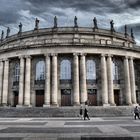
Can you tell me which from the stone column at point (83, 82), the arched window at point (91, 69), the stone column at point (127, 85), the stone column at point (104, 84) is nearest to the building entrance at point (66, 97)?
the stone column at point (83, 82)

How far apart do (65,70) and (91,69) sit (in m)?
4.75

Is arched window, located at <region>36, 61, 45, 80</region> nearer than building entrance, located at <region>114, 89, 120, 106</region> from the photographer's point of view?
Yes

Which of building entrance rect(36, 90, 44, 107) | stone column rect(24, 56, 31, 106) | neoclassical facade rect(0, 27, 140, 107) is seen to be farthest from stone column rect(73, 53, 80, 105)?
stone column rect(24, 56, 31, 106)

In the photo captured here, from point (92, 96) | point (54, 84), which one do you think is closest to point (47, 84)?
point (54, 84)

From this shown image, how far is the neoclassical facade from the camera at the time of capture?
39.7 m

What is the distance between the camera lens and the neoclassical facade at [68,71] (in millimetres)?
39688

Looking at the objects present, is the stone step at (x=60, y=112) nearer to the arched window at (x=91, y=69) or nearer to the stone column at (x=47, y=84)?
the stone column at (x=47, y=84)

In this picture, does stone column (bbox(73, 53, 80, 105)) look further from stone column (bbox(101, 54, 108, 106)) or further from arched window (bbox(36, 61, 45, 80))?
arched window (bbox(36, 61, 45, 80))

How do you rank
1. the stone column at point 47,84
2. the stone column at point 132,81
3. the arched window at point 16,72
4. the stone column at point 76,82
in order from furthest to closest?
the arched window at point 16,72
the stone column at point 132,81
the stone column at point 47,84
the stone column at point 76,82

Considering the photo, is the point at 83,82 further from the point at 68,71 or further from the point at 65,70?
the point at 65,70

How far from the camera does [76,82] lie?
3888cm

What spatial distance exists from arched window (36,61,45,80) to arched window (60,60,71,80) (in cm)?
345

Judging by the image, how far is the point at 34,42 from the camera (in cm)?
4166

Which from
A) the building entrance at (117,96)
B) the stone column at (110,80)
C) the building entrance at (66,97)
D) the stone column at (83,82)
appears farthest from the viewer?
the building entrance at (117,96)
